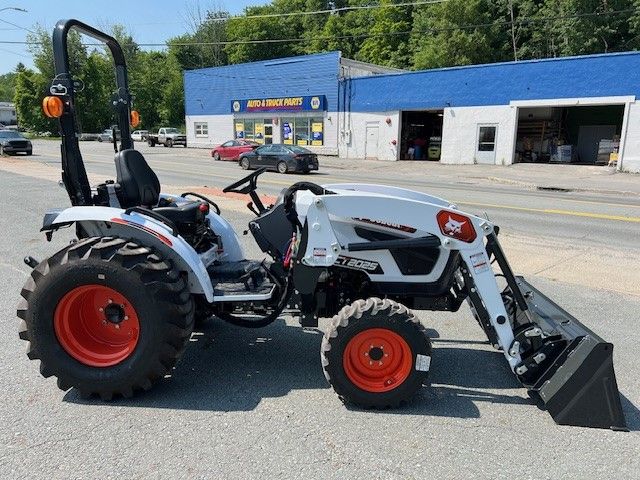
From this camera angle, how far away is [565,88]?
79.9ft

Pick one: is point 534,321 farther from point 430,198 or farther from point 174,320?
point 174,320

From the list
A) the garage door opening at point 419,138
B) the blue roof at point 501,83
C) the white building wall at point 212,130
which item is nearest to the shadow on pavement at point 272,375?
the blue roof at point 501,83

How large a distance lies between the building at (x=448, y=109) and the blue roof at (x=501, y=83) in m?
0.05

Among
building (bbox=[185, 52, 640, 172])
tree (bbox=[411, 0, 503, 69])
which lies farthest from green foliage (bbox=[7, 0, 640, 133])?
building (bbox=[185, 52, 640, 172])

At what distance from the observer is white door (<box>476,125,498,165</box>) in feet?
89.0

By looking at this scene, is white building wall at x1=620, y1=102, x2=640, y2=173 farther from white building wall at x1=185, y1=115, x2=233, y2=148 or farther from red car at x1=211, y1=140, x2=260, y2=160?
white building wall at x1=185, y1=115, x2=233, y2=148

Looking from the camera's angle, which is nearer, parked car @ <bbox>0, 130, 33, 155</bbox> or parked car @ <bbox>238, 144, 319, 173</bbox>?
parked car @ <bbox>238, 144, 319, 173</bbox>

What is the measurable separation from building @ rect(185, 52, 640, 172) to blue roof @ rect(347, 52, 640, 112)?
0.05 metres

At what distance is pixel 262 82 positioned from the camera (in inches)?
1499

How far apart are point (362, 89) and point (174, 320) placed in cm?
3028

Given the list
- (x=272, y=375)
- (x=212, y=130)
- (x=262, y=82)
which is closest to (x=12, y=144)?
(x=212, y=130)

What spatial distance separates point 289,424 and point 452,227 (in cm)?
157

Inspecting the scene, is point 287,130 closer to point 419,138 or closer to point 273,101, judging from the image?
point 273,101

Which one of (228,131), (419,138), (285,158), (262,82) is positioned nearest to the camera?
(285,158)
